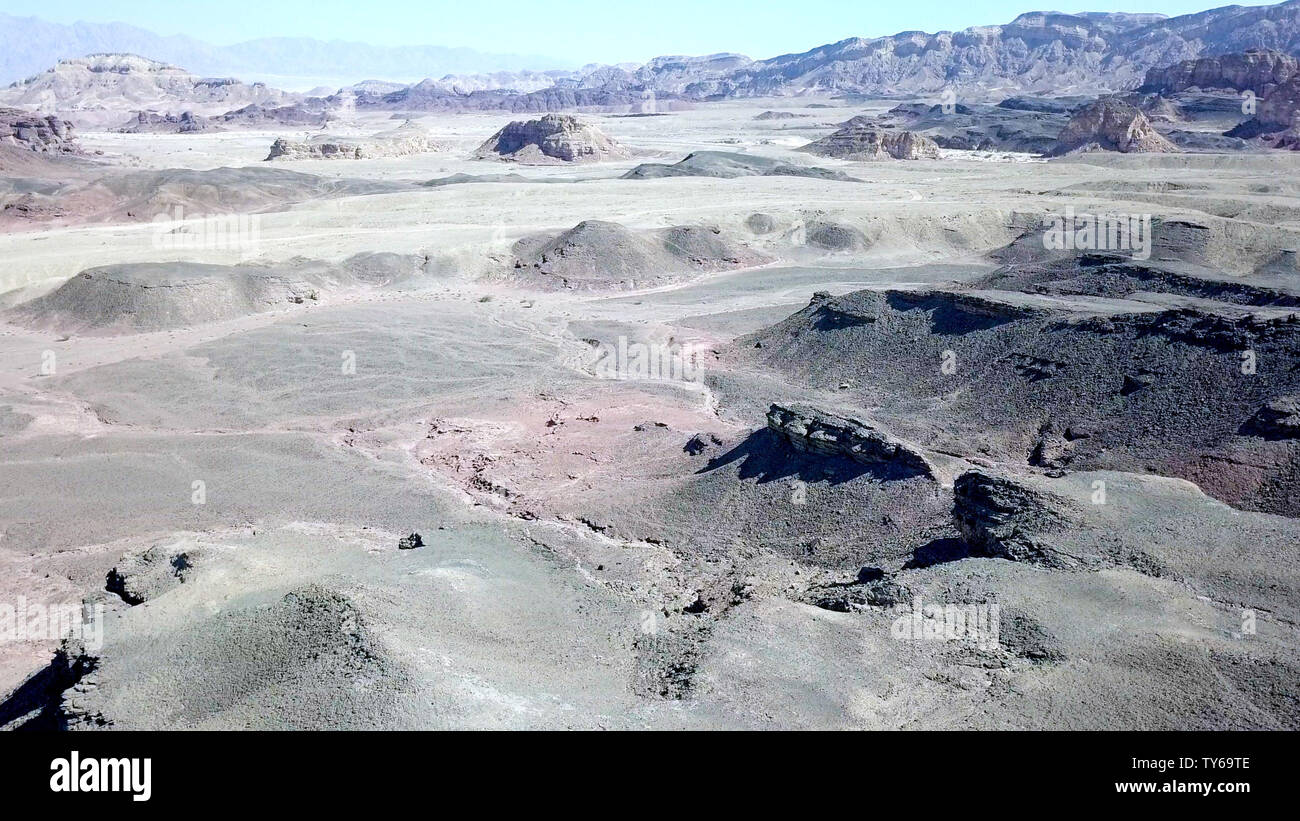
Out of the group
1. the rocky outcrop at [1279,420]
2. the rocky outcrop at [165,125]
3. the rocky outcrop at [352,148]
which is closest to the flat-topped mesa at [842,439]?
the rocky outcrop at [1279,420]

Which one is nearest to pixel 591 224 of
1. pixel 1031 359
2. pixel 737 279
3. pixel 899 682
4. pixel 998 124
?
pixel 737 279

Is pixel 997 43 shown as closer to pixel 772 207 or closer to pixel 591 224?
pixel 772 207

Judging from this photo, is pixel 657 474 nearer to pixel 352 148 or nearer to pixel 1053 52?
pixel 352 148

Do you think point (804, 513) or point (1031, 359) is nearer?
point (804, 513)

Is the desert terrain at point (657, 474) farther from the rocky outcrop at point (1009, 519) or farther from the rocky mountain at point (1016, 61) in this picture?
the rocky mountain at point (1016, 61)

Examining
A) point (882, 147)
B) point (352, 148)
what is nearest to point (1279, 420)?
point (882, 147)

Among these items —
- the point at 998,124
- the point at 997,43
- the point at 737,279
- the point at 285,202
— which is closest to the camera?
the point at 737,279
